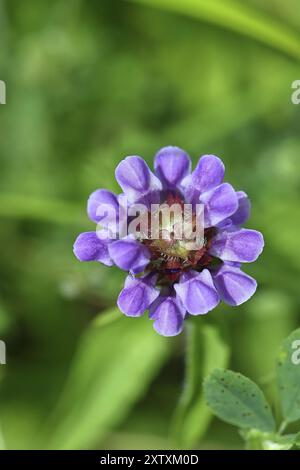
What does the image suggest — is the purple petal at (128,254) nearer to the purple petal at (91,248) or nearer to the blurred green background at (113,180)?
the purple petal at (91,248)

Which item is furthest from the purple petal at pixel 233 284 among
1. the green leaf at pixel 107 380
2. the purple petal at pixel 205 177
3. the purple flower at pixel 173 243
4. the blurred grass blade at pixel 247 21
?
the blurred grass blade at pixel 247 21

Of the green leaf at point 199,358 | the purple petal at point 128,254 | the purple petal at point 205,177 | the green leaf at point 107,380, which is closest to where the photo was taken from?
the purple petal at point 128,254

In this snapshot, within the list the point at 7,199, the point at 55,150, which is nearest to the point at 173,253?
the point at 7,199

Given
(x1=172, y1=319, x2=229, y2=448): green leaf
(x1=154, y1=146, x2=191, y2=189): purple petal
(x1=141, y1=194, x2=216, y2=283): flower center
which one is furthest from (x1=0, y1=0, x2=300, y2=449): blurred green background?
(x1=154, y1=146, x2=191, y2=189): purple petal

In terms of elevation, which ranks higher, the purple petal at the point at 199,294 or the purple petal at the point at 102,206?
the purple petal at the point at 102,206

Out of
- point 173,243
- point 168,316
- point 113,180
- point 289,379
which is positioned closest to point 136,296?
point 168,316

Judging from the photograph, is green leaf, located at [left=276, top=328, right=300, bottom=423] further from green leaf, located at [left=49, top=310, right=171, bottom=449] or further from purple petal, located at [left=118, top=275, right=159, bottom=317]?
green leaf, located at [left=49, top=310, right=171, bottom=449]
